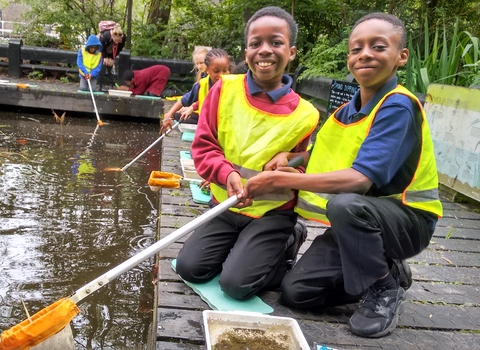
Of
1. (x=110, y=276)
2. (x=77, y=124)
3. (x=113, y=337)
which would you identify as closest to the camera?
(x=110, y=276)

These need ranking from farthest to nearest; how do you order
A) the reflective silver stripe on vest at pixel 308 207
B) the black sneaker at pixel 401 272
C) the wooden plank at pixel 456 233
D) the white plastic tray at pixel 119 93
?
the white plastic tray at pixel 119 93 → the wooden plank at pixel 456 233 → the reflective silver stripe on vest at pixel 308 207 → the black sneaker at pixel 401 272

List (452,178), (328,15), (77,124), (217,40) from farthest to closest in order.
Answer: (217,40) < (328,15) < (77,124) < (452,178)

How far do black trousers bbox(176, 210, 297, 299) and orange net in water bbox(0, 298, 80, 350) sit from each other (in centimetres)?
68

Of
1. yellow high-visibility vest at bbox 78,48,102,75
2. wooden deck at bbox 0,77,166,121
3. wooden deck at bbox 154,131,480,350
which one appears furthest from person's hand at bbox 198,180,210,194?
yellow high-visibility vest at bbox 78,48,102,75

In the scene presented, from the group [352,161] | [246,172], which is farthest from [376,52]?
[246,172]

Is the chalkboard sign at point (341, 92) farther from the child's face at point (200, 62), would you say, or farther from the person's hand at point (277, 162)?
the person's hand at point (277, 162)

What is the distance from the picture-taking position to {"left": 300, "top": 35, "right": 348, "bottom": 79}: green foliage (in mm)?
7535

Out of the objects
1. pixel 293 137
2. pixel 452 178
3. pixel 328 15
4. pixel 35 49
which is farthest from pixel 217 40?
pixel 293 137

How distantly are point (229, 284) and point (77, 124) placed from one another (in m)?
7.15

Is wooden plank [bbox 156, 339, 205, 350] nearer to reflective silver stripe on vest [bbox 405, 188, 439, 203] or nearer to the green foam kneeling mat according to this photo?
the green foam kneeling mat

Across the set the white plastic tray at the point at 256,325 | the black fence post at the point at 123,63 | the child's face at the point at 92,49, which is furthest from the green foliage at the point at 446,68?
the black fence post at the point at 123,63

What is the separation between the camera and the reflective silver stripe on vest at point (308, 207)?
2328mm

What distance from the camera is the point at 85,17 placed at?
12.7 m

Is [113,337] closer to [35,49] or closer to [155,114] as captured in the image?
[155,114]
